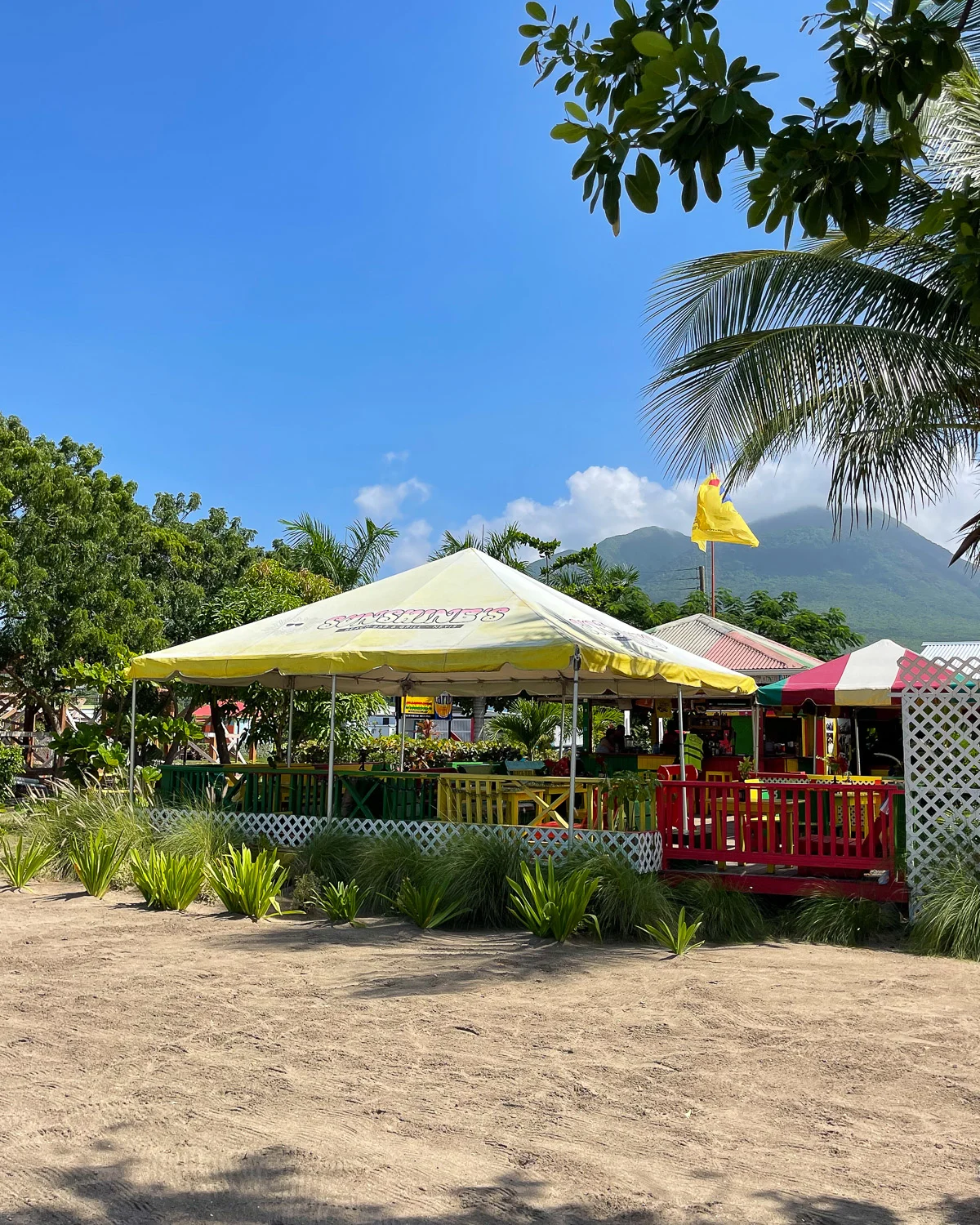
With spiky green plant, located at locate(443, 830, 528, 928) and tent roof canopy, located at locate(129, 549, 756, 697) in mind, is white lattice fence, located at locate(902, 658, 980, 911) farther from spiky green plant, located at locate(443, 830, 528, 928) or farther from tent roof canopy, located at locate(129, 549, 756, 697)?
spiky green plant, located at locate(443, 830, 528, 928)

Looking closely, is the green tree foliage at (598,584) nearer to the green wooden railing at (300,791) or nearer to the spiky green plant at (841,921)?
the green wooden railing at (300,791)

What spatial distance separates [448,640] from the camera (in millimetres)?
11195

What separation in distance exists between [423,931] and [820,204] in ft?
22.6

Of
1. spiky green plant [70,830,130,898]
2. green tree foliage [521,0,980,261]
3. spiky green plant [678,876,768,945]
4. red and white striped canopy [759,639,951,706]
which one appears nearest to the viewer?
Answer: green tree foliage [521,0,980,261]

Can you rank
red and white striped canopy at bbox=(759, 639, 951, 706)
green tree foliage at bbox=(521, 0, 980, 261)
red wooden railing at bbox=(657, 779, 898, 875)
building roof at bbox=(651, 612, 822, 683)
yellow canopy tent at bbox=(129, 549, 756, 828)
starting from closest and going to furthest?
green tree foliage at bbox=(521, 0, 980, 261)
red wooden railing at bbox=(657, 779, 898, 875)
yellow canopy tent at bbox=(129, 549, 756, 828)
red and white striped canopy at bbox=(759, 639, 951, 706)
building roof at bbox=(651, 612, 822, 683)

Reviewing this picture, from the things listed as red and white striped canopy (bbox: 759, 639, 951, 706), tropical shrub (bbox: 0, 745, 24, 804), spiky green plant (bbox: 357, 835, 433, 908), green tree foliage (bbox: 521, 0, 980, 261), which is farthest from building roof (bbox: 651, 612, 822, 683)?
green tree foliage (bbox: 521, 0, 980, 261)

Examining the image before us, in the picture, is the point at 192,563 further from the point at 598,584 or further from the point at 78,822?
the point at 78,822

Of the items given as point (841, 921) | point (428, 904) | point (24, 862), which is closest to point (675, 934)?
point (841, 921)

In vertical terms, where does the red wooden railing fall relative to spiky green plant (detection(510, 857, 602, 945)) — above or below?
above

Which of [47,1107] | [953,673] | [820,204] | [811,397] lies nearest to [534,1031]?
[47,1107]

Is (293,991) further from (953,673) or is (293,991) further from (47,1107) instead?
(953,673)

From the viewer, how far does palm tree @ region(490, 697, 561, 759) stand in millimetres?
25859

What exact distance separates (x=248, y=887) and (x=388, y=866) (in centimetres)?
137

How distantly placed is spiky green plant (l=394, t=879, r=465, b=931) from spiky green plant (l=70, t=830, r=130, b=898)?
295cm
